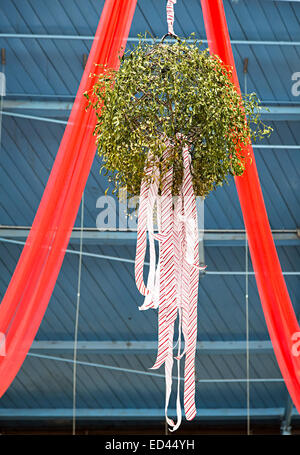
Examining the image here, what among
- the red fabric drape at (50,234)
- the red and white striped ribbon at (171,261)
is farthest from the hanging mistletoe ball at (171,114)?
the red fabric drape at (50,234)

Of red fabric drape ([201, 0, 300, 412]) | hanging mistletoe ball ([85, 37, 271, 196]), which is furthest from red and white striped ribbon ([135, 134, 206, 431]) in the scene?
red fabric drape ([201, 0, 300, 412])

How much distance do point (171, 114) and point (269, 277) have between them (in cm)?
98

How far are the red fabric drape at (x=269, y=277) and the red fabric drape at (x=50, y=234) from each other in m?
0.65

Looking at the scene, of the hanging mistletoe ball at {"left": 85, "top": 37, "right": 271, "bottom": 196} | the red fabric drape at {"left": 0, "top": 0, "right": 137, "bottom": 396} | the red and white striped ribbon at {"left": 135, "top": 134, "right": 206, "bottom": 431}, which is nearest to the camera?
the hanging mistletoe ball at {"left": 85, "top": 37, "right": 271, "bottom": 196}

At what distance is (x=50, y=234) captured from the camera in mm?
2787

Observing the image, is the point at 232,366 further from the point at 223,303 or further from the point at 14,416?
the point at 14,416

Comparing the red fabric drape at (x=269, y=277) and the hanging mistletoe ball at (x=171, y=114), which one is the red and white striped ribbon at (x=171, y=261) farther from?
the red fabric drape at (x=269, y=277)

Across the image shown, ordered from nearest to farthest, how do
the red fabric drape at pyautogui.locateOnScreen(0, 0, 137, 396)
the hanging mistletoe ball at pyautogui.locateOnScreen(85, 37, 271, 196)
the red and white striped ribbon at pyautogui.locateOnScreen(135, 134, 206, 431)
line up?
the hanging mistletoe ball at pyautogui.locateOnScreen(85, 37, 271, 196), the red and white striped ribbon at pyautogui.locateOnScreen(135, 134, 206, 431), the red fabric drape at pyautogui.locateOnScreen(0, 0, 137, 396)

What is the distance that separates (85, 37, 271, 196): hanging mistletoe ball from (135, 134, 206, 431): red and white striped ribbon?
66 mm

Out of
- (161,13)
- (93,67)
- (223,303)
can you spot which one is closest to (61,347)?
(223,303)

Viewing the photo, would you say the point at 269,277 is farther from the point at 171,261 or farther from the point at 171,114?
the point at 171,114

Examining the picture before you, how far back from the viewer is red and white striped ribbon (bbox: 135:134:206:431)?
229 centimetres

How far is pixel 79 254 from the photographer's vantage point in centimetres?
571

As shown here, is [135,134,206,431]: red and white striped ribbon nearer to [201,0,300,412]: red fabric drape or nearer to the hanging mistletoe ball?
the hanging mistletoe ball
